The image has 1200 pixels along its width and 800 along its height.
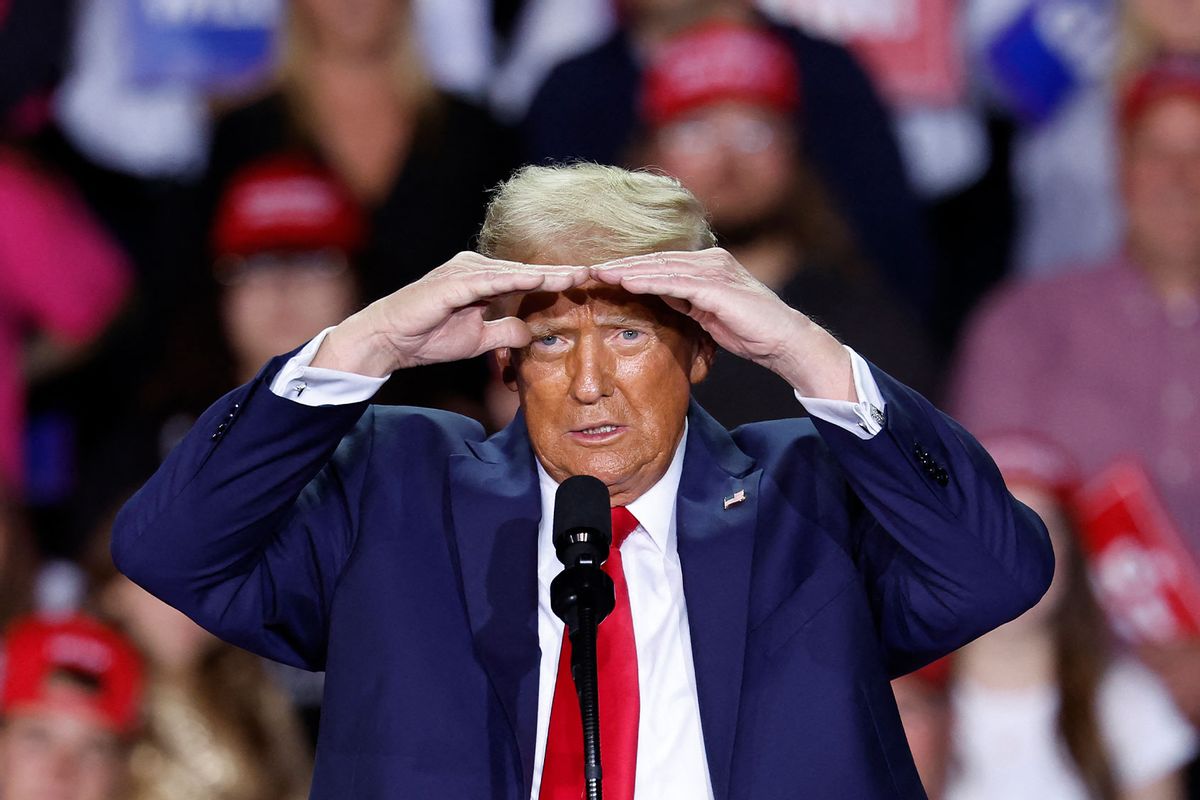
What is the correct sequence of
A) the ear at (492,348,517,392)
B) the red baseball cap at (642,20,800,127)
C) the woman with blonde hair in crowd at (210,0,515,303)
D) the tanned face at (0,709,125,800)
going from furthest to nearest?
the woman with blonde hair in crowd at (210,0,515,303) < the red baseball cap at (642,20,800,127) < the tanned face at (0,709,125,800) < the ear at (492,348,517,392)

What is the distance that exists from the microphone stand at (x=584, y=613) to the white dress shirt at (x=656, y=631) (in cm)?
18

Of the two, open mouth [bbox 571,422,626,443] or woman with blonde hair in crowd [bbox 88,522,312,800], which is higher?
woman with blonde hair in crowd [bbox 88,522,312,800]

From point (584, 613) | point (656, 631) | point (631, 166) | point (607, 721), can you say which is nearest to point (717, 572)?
point (656, 631)

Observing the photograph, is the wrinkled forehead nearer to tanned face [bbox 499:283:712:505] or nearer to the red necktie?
tanned face [bbox 499:283:712:505]

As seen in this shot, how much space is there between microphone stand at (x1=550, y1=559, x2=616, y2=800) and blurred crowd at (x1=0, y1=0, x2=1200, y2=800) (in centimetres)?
210

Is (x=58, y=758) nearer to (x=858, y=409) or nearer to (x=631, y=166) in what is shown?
(x=631, y=166)

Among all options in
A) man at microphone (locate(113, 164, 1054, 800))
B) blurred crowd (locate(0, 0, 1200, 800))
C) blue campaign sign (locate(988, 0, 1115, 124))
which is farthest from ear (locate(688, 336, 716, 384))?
blue campaign sign (locate(988, 0, 1115, 124))

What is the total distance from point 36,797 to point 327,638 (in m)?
1.93

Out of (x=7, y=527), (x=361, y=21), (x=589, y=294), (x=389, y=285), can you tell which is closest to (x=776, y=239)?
(x=389, y=285)

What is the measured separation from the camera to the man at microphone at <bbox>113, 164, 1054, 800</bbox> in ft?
6.12

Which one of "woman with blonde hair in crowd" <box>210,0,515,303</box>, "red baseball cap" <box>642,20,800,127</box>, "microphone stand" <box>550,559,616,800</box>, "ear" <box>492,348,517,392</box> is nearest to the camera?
"microphone stand" <box>550,559,616,800</box>

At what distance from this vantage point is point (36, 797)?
369 centimetres

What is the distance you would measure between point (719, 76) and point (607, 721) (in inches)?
97.2

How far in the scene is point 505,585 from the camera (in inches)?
75.9
